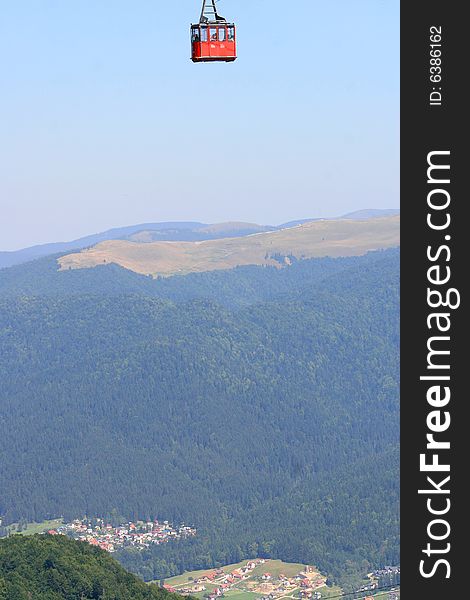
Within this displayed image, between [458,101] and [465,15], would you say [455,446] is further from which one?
[465,15]

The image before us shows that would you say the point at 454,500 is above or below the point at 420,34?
below

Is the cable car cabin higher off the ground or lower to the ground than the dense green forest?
higher

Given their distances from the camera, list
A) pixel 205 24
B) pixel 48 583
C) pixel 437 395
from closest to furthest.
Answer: pixel 437 395 → pixel 205 24 → pixel 48 583

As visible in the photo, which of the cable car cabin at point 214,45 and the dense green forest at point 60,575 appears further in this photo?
the dense green forest at point 60,575

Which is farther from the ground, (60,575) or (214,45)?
(214,45)

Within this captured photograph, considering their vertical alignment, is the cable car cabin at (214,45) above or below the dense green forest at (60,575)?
above

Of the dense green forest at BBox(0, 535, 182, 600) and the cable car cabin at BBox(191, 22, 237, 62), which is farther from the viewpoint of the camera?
the dense green forest at BBox(0, 535, 182, 600)

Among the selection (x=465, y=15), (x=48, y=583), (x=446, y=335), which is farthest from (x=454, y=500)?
(x=48, y=583)

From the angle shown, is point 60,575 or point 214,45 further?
point 60,575
